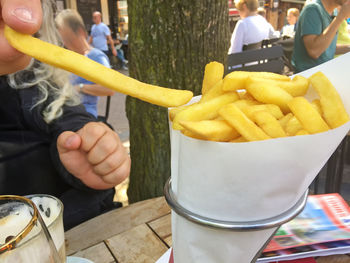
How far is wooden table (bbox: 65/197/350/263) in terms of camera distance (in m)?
0.89

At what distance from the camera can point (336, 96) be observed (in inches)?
20.3

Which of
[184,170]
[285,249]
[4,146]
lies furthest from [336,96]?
[4,146]

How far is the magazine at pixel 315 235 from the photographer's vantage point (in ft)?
2.62

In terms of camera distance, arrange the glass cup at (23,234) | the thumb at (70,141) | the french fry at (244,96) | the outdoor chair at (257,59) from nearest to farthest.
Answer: the glass cup at (23,234) < the french fry at (244,96) < the thumb at (70,141) < the outdoor chair at (257,59)

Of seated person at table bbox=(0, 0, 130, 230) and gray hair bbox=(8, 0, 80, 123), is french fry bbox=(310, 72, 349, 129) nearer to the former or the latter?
seated person at table bbox=(0, 0, 130, 230)

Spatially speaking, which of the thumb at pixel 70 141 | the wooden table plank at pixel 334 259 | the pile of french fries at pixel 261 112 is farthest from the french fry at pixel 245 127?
the thumb at pixel 70 141

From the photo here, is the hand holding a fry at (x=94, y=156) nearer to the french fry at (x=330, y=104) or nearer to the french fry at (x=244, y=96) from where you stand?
the french fry at (x=244, y=96)

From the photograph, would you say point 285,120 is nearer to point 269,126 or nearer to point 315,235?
point 269,126

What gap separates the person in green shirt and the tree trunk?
4.43 ft

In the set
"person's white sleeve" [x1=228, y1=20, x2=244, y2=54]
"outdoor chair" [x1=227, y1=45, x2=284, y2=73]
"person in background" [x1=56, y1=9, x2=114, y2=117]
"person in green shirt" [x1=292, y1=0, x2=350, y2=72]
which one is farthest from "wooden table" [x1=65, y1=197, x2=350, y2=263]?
"person's white sleeve" [x1=228, y1=20, x2=244, y2=54]

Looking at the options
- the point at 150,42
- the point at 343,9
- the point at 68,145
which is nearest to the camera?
the point at 68,145

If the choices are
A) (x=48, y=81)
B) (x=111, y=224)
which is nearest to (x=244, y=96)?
(x=111, y=224)

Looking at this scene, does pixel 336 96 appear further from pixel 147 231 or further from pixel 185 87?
pixel 185 87

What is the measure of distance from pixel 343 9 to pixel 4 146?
262 cm
